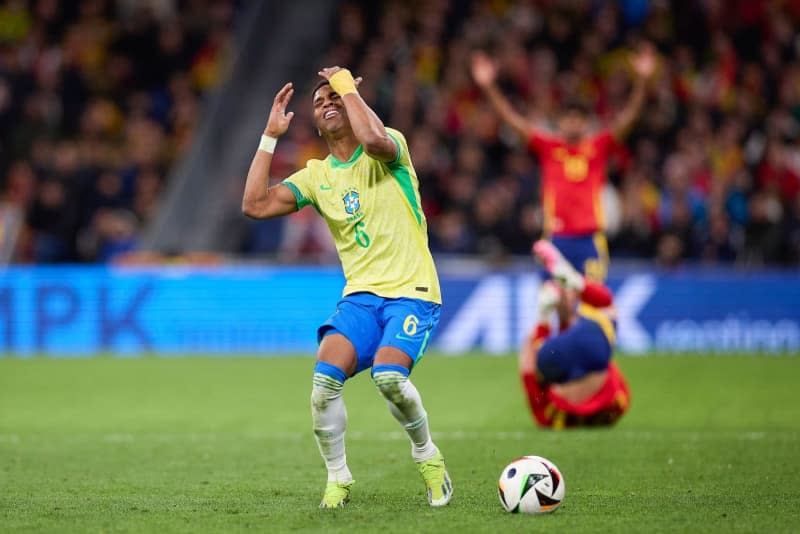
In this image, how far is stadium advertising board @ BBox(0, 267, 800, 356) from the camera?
18359 millimetres

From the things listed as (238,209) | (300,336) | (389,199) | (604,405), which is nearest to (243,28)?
(238,209)

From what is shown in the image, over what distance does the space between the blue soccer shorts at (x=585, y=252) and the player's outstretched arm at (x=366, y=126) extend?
580 centimetres

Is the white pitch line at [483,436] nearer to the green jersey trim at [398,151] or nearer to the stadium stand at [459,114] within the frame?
the green jersey trim at [398,151]

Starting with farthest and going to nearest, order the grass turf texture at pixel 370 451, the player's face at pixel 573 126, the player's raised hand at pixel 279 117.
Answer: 1. the player's face at pixel 573 126
2. the player's raised hand at pixel 279 117
3. the grass turf texture at pixel 370 451

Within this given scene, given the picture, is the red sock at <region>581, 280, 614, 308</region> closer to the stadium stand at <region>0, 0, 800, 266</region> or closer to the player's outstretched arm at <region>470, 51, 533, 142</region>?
the player's outstretched arm at <region>470, 51, 533, 142</region>

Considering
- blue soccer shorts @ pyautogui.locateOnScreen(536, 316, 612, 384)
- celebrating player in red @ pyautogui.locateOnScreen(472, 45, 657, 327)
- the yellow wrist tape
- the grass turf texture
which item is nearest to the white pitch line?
the grass turf texture

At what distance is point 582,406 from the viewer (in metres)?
11.2

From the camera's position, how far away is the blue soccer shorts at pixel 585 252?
1309 cm

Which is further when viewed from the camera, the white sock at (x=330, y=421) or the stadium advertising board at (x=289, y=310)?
the stadium advertising board at (x=289, y=310)

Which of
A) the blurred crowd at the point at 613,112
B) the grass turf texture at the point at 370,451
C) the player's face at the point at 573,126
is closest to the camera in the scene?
the grass turf texture at the point at 370,451

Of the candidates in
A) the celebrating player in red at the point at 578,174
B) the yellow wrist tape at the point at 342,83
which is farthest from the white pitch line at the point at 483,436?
the yellow wrist tape at the point at 342,83

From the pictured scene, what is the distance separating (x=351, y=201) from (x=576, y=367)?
3966 millimetres

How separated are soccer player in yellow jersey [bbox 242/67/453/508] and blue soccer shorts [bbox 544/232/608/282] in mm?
5430

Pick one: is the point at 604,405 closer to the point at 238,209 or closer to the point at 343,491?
the point at 343,491
